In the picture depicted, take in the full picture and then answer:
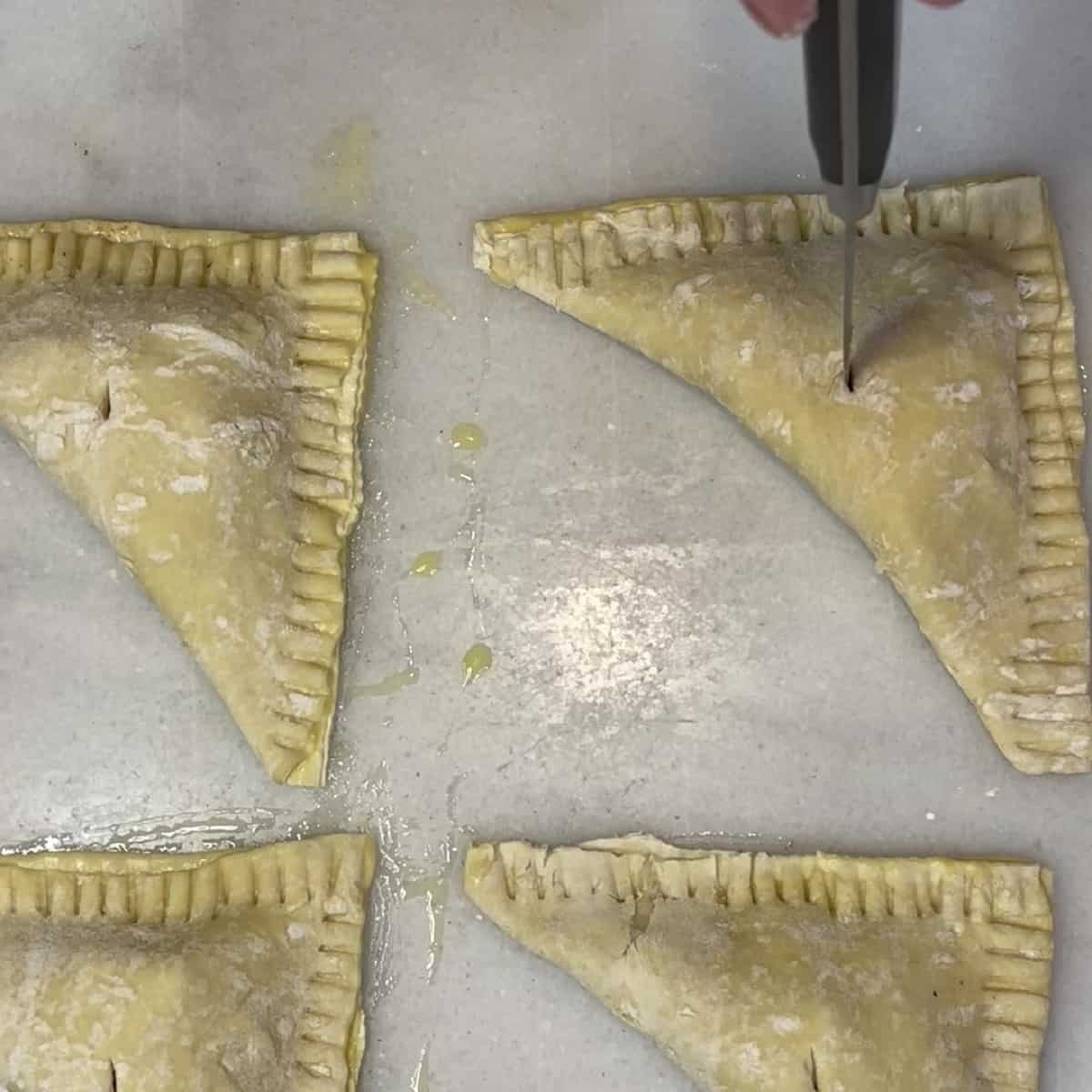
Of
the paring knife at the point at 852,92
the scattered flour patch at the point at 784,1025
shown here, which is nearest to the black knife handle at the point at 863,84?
the paring knife at the point at 852,92

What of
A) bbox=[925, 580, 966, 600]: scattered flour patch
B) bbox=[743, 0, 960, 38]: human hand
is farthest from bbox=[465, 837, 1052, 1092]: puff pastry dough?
bbox=[743, 0, 960, 38]: human hand

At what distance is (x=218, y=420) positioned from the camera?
1794mm

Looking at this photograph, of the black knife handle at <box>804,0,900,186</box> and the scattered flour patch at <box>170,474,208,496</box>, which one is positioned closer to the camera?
the black knife handle at <box>804,0,900,186</box>

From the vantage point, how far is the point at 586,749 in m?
1.89

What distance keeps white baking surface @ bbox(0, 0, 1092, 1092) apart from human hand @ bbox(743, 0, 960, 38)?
3.12 ft

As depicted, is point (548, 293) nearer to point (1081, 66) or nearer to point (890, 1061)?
point (1081, 66)

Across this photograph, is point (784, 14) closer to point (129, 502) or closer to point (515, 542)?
point (515, 542)

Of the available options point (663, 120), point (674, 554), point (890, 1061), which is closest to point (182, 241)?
point (663, 120)

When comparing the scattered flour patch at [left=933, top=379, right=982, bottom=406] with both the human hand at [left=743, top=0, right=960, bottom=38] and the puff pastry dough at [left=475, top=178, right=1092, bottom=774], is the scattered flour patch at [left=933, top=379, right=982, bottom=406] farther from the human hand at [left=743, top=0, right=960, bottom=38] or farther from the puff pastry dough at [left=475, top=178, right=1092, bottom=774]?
the human hand at [left=743, top=0, right=960, bottom=38]

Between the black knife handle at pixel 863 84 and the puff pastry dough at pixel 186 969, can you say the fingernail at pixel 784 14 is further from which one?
the puff pastry dough at pixel 186 969

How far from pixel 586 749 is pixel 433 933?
38 cm

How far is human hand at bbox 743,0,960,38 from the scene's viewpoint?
39.2 inches

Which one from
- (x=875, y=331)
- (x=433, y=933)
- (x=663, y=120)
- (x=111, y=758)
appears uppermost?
(x=663, y=120)

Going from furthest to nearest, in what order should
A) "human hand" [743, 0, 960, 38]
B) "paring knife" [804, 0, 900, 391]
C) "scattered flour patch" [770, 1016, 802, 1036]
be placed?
"scattered flour patch" [770, 1016, 802, 1036]
"paring knife" [804, 0, 900, 391]
"human hand" [743, 0, 960, 38]
